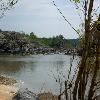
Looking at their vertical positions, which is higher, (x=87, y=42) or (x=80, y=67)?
(x=87, y=42)

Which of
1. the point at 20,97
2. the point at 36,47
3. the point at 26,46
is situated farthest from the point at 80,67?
the point at 36,47

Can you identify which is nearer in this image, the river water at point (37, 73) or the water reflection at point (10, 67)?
the river water at point (37, 73)

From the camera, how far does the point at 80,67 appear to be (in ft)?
13.6

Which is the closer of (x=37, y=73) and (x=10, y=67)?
(x=37, y=73)

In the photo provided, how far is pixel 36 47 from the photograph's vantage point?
15112cm

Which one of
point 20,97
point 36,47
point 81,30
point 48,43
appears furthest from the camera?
point 48,43

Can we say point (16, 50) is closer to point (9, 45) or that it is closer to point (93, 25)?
point (9, 45)

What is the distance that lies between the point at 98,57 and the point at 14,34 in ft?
460

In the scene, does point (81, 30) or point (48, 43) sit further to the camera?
point (48, 43)

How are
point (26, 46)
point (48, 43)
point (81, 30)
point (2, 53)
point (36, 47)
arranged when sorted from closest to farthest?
1. point (81, 30)
2. point (2, 53)
3. point (26, 46)
4. point (36, 47)
5. point (48, 43)

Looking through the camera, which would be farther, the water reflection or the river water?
the water reflection

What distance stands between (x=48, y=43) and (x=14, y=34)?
146ft

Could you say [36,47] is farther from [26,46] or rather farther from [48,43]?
[48,43]

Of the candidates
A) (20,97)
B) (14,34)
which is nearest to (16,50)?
(14,34)
